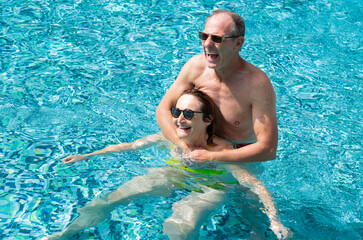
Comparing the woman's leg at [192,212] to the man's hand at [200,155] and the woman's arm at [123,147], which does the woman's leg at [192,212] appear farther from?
the woman's arm at [123,147]

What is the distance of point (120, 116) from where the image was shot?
595 centimetres

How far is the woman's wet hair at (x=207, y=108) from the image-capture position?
14.6ft

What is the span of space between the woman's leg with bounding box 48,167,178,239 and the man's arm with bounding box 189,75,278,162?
0.38 metres

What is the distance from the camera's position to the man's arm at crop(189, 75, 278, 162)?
433cm

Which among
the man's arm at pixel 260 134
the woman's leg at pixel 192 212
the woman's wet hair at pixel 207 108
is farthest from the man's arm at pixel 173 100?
the woman's leg at pixel 192 212

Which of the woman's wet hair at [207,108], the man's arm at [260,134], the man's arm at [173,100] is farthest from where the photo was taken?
the man's arm at [173,100]

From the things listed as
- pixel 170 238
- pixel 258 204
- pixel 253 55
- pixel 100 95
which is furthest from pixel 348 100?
pixel 170 238

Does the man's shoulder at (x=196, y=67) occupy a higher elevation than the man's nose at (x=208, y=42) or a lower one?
lower

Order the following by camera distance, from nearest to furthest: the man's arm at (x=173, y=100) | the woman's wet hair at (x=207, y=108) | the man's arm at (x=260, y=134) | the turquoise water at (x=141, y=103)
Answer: the man's arm at (x=260, y=134)
the woman's wet hair at (x=207, y=108)
the turquoise water at (x=141, y=103)
the man's arm at (x=173, y=100)

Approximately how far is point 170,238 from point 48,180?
147cm

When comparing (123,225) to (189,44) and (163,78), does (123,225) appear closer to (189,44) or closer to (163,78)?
(163,78)

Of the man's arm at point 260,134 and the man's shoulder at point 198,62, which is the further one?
the man's shoulder at point 198,62

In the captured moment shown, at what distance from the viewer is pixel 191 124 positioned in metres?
4.41

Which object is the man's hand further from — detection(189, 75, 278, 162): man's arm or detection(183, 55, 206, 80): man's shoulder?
detection(183, 55, 206, 80): man's shoulder
